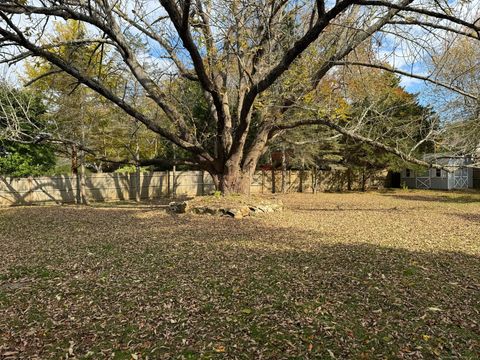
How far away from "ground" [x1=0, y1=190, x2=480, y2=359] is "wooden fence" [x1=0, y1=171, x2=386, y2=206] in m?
9.46

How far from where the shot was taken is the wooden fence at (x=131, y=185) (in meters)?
15.8

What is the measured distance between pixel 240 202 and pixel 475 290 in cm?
706

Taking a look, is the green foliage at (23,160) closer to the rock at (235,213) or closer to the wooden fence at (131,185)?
the wooden fence at (131,185)

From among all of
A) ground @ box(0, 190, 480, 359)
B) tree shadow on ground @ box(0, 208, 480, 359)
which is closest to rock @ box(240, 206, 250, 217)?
ground @ box(0, 190, 480, 359)

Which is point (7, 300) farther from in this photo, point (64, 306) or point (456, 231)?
point (456, 231)

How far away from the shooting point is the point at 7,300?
392 centimetres

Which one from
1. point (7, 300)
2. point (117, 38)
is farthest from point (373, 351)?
point (117, 38)

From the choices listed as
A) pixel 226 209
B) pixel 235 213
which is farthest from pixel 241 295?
pixel 226 209

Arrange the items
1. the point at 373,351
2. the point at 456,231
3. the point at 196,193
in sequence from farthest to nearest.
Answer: the point at 196,193 < the point at 456,231 < the point at 373,351

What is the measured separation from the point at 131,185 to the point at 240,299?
52.3ft

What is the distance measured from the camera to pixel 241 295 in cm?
399

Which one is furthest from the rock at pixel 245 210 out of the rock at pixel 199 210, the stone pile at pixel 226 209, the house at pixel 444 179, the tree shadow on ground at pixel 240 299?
the house at pixel 444 179

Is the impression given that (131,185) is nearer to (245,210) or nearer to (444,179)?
(245,210)

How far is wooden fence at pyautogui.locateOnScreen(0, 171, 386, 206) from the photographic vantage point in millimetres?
15766
